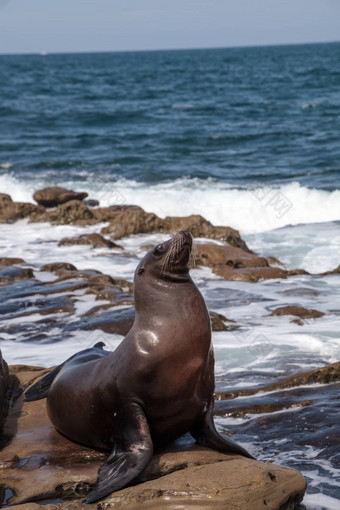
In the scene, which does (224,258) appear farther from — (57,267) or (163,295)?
(163,295)

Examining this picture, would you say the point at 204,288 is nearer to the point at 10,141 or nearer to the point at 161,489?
the point at 161,489

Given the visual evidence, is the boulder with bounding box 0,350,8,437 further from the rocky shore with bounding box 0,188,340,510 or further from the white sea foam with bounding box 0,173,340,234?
the white sea foam with bounding box 0,173,340,234

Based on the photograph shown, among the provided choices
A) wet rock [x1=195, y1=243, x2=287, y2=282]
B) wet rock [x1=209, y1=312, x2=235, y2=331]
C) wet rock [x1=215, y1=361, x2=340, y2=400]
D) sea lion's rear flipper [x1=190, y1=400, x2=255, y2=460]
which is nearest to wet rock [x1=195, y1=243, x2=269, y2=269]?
wet rock [x1=195, y1=243, x2=287, y2=282]

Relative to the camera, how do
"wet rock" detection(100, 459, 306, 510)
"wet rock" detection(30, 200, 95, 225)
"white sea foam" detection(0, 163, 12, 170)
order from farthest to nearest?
"white sea foam" detection(0, 163, 12, 170), "wet rock" detection(30, 200, 95, 225), "wet rock" detection(100, 459, 306, 510)

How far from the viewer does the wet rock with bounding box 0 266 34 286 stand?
1196 centimetres

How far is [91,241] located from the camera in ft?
49.2

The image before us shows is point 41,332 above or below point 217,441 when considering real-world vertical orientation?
below

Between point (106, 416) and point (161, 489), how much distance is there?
81 cm

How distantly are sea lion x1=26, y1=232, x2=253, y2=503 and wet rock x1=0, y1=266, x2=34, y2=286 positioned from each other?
677cm

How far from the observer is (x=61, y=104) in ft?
155

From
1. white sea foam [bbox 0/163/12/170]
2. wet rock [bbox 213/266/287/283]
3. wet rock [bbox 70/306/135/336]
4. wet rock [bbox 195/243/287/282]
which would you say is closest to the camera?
wet rock [bbox 70/306/135/336]

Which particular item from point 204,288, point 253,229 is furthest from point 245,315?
point 253,229

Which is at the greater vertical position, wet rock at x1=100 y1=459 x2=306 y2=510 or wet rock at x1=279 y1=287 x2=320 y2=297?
wet rock at x1=100 y1=459 x2=306 y2=510

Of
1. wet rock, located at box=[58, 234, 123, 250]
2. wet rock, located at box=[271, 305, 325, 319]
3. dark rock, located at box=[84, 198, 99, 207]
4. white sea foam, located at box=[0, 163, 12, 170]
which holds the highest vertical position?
wet rock, located at box=[271, 305, 325, 319]
